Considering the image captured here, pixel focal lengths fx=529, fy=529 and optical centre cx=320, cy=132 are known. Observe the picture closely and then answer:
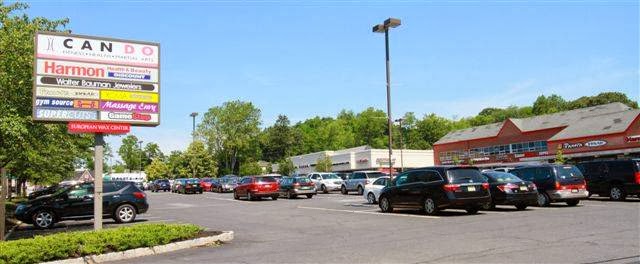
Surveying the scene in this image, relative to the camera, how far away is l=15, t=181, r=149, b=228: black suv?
18.4 m

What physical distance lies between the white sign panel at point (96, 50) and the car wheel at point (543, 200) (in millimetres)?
14737

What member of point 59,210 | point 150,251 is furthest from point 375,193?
point 150,251

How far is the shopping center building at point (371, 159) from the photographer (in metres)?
81.6

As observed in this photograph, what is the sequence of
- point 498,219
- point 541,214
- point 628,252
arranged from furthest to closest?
point 541,214 → point 498,219 → point 628,252

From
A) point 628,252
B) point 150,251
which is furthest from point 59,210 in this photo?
point 628,252

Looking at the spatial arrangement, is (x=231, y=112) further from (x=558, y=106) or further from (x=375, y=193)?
(x=375, y=193)

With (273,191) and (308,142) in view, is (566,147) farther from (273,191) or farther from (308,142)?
(308,142)

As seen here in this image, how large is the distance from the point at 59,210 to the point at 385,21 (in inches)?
574

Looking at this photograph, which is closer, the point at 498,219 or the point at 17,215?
the point at 498,219

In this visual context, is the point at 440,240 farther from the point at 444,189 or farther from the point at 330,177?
the point at 330,177

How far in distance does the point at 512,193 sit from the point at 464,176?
2.44 metres

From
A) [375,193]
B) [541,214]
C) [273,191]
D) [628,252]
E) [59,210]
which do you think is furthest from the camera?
[273,191]

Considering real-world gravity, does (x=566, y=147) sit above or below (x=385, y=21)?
below

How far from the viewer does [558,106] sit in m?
116
